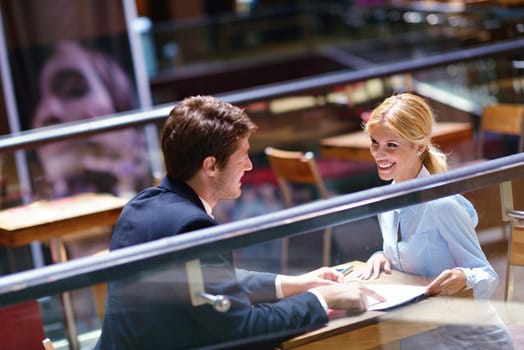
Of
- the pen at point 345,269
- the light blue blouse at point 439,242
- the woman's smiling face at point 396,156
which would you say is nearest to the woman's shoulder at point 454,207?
the light blue blouse at point 439,242

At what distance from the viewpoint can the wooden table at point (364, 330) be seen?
2406 mm

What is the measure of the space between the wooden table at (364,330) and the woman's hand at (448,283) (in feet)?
0.07

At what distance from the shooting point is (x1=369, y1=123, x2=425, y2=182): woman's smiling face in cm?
303

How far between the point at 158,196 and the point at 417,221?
2.36ft

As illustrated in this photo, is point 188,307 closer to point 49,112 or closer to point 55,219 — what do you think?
point 55,219

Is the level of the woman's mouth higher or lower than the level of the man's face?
lower

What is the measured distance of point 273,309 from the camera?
7.87ft

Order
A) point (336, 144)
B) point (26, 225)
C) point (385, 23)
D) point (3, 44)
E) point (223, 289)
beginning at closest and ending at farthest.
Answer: point (223, 289)
point (26, 225)
point (336, 144)
point (3, 44)
point (385, 23)

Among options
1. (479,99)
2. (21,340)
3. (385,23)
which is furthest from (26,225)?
Answer: (385,23)

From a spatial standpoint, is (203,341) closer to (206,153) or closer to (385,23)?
(206,153)

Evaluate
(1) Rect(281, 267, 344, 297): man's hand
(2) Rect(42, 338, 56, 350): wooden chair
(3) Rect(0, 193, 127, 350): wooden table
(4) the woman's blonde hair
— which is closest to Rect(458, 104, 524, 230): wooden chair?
(3) Rect(0, 193, 127, 350): wooden table

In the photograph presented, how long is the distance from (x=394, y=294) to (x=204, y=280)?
0.55 meters

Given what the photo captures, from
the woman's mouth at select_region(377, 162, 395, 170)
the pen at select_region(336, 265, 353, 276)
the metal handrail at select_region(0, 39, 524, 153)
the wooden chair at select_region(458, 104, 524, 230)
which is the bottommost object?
the wooden chair at select_region(458, 104, 524, 230)

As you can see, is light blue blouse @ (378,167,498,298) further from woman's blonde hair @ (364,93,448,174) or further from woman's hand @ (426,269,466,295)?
woman's blonde hair @ (364,93,448,174)
